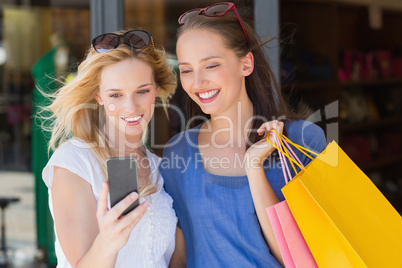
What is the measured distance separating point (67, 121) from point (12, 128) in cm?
345

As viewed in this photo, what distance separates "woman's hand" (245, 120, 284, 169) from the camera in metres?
1.30

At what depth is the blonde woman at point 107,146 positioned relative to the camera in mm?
1245

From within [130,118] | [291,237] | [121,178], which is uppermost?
[130,118]

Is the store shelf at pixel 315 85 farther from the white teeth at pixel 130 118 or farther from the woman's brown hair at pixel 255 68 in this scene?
the white teeth at pixel 130 118

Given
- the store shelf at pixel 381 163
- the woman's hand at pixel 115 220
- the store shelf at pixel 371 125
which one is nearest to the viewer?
the woman's hand at pixel 115 220

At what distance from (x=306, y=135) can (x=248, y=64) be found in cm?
27

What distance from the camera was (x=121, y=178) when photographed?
1.10m

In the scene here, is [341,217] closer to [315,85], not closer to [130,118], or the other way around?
[130,118]

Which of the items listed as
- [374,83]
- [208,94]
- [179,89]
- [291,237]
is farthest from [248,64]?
[374,83]

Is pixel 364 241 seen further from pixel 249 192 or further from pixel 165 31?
pixel 165 31

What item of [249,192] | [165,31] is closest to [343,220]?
[249,192]

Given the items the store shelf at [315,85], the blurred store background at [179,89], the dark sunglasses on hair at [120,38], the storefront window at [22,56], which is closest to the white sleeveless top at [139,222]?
the dark sunglasses on hair at [120,38]

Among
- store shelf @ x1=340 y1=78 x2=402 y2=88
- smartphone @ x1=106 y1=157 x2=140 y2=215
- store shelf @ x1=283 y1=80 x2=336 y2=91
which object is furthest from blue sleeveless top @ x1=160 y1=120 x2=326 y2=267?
store shelf @ x1=340 y1=78 x2=402 y2=88

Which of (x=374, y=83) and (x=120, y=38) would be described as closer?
(x=120, y=38)
